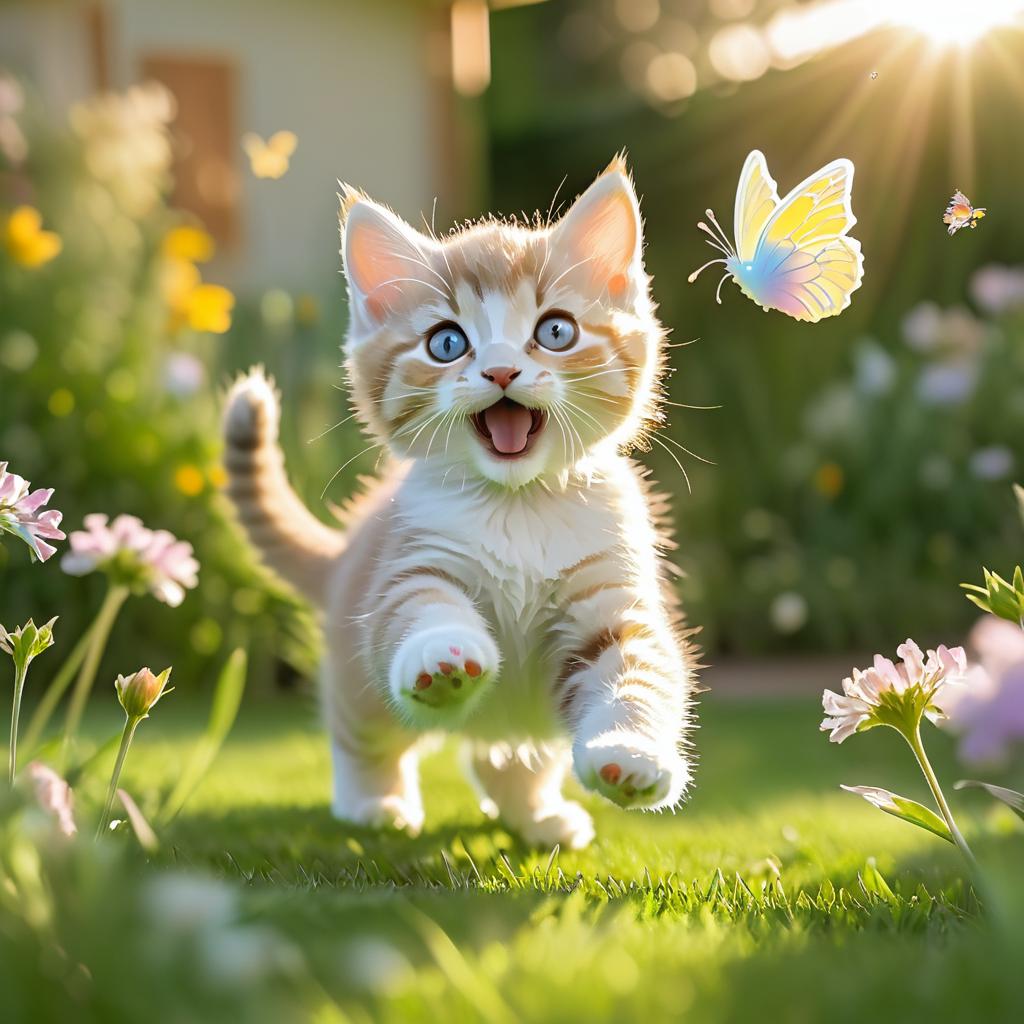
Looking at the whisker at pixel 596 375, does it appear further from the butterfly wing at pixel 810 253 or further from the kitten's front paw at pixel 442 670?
the kitten's front paw at pixel 442 670

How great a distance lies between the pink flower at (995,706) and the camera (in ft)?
3.30

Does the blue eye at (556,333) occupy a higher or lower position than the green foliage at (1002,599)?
higher

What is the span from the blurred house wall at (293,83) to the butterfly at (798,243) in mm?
7475

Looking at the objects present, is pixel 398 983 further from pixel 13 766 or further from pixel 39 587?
pixel 39 587

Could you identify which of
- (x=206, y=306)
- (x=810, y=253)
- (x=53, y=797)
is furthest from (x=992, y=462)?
(x=53, y=797)

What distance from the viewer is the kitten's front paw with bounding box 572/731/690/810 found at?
1491 millimetres

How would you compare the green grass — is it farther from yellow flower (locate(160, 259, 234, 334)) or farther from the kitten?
yellow flower (locate(160, 259, 234, 334))

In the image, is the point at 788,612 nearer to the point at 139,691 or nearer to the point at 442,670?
the point at 442,670

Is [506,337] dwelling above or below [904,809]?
above

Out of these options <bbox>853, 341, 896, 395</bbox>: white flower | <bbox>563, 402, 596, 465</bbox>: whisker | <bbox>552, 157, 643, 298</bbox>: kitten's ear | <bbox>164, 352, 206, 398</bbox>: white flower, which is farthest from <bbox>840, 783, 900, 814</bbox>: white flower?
<bbox>853, 341, 896, 395</bbox>: white flower

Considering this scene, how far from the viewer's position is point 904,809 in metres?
1.59

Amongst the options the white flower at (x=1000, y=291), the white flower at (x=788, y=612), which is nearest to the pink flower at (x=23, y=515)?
the white flower at (x=788, y=612)

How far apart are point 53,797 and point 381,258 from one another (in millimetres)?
988

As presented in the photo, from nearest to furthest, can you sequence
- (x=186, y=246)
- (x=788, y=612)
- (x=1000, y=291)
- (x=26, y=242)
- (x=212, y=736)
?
(x=212, y=736)
(x=26, y=242)
(x=186, y=246)
(x=788, y=612)
(x=1000, y=291)
